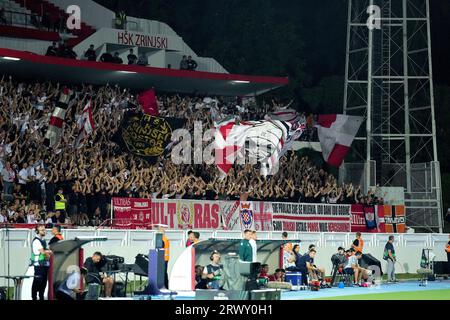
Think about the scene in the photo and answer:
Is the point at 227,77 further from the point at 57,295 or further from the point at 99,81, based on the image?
the point at 57,295

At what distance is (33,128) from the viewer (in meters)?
37.3

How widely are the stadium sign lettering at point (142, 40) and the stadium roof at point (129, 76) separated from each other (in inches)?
73.2

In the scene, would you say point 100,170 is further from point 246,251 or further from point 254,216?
point 246,251

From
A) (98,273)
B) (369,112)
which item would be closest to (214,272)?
(98,273)

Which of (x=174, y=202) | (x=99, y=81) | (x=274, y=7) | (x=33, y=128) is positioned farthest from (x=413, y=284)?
(x=274, y=7)

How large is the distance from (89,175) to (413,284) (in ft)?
38.2

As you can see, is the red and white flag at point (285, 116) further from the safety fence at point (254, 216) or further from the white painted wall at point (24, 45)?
the white painted wall at point (24, 45)

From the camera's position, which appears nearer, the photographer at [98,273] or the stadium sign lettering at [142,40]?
the photographer at [98,273]

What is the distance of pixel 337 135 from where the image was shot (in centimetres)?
4850

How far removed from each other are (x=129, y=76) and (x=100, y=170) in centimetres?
841

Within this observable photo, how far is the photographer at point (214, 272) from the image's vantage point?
2466 cm

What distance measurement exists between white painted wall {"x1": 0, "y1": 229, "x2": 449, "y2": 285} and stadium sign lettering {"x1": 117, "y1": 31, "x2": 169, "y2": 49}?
14.1 metres

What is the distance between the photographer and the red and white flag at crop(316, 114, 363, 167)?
48312 millimetres

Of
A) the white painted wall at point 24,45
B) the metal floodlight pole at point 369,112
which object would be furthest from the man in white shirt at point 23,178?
the metal floodlight pole at point 369,112
